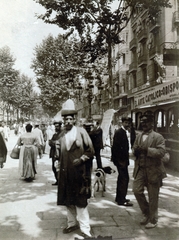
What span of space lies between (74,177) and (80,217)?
0.52 m

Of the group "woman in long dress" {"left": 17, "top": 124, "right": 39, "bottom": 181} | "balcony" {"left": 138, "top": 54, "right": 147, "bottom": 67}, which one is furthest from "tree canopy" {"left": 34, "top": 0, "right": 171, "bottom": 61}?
"balcony" {"left": 138, "top": 54, "right": 147, "bottom": 67}

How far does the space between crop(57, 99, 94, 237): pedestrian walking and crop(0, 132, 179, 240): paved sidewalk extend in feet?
0.70

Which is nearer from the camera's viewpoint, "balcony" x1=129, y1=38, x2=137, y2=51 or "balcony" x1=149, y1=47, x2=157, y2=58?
"balcony" x1=149, y1=47, x2=157, y2=58

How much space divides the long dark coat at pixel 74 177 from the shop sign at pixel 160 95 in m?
5.72

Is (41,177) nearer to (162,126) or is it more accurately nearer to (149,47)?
(162,126)

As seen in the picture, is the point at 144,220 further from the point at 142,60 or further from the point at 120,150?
the point at 142,60

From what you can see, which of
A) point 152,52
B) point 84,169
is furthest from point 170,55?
point 152,52

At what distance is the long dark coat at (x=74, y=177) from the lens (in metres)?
3.98

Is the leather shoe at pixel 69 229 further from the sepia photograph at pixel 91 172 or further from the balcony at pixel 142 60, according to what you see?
the balcony at pixel 142 60

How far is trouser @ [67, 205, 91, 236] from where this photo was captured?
12.7 feet

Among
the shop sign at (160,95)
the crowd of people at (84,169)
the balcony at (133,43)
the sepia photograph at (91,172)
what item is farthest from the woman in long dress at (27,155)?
the balcony at (133,43)

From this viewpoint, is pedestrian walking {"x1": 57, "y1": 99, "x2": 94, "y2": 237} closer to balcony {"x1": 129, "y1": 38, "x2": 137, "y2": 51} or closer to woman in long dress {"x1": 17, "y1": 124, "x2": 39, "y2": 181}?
woman in long dress {"x1": 17, "y1": 124, "x2": 39, "y2": 181}

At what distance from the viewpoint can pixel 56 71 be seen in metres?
22.9

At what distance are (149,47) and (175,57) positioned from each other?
856 inches
